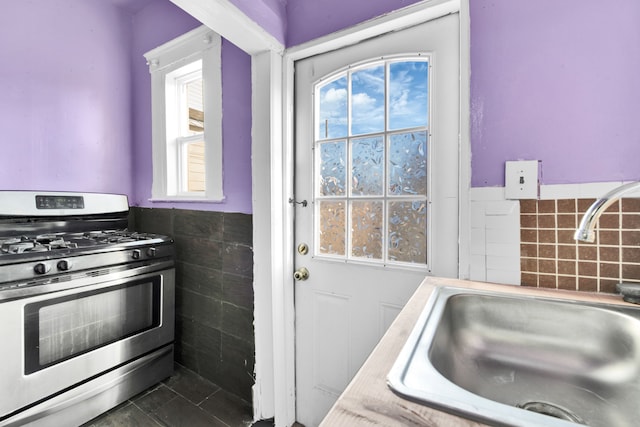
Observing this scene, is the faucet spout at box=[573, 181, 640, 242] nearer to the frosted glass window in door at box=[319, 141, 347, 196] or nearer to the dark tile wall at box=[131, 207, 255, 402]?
the frosted glass window in door at box=[319, 141, 347, 196]

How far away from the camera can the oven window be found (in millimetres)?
1370

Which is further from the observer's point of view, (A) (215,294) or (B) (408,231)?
(A) (215,294)

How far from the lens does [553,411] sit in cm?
63

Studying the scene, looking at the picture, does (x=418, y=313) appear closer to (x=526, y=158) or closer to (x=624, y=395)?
(x=624, y=395)

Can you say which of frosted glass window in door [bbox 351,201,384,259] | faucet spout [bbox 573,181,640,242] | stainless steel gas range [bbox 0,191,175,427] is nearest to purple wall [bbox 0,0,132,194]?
stainless steel gas range [bbox 0,191,175,427]

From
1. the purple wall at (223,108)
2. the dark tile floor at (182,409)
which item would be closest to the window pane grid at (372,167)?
the purple wall at (223,108)

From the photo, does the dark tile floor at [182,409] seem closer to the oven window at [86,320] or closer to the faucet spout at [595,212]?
the oven window at [86,320]

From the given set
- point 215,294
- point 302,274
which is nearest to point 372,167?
point 302,274

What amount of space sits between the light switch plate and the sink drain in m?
0.63

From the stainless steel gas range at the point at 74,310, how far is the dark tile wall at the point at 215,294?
127 mm

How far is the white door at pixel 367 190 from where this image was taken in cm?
121

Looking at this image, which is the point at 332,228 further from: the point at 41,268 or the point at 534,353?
the point at 41,268

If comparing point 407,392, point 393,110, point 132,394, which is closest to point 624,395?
point 407,392

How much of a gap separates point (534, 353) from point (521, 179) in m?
0.56
